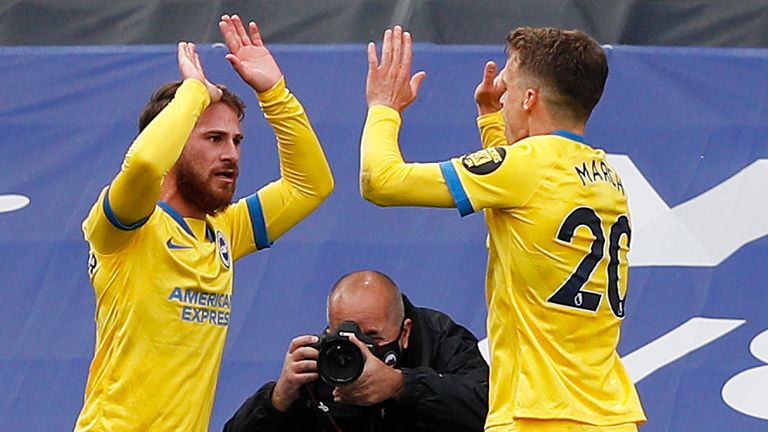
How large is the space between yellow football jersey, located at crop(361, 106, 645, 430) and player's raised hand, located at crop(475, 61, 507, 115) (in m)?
0.35

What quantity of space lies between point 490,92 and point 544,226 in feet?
1.79

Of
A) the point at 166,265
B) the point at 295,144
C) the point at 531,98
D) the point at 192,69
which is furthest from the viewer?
the point at 295,144

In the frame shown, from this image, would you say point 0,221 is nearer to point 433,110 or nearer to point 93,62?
point 93,62


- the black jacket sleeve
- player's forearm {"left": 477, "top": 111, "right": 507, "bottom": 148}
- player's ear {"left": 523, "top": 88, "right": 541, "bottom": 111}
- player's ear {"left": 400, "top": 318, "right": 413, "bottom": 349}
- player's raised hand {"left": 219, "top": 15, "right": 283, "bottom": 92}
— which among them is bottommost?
the black jacket sleeve

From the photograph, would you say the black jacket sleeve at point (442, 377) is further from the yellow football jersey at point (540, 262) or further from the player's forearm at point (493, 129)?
the player's forearm at point (493, 129)

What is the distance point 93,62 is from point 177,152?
80.9 inches

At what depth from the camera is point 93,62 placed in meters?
5.30

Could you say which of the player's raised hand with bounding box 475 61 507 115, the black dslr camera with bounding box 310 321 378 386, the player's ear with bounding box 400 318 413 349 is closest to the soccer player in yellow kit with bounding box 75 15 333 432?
the black dslr camera with bounding box 310 321 378 386

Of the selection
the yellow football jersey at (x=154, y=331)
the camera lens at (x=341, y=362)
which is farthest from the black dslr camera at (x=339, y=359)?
the yellow football jersey at (x=154, y=331)

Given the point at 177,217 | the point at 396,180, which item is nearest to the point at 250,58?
the point at 177,217

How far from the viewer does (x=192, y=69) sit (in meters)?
3.59

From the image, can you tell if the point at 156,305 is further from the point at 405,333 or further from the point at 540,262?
the point at 540,262

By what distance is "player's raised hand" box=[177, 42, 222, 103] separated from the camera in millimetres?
3570

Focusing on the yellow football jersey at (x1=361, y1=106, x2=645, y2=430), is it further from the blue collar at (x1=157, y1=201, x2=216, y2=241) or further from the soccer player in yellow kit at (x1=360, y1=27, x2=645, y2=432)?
the blue collar at (x1=157, y1=201, x2=216, y2=241)
